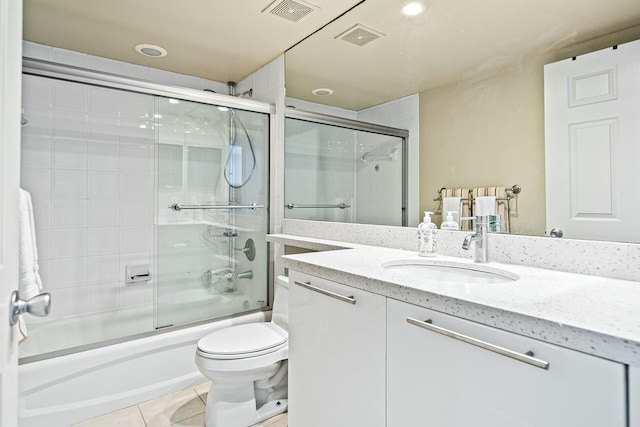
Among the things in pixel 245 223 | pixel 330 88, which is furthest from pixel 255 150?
pixel 330 88

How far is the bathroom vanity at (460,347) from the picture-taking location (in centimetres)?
63

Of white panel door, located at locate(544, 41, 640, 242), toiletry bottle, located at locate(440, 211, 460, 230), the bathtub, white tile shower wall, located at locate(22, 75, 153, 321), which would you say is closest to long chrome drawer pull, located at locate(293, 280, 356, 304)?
toiletry bottle, located at locate(440, 211, 460, 230)

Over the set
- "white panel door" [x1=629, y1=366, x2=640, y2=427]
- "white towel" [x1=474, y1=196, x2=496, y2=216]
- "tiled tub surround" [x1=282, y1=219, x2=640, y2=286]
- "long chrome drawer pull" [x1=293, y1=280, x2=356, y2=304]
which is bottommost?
"white panel door" [x1=629, y1=366, x2=640, y2=427]

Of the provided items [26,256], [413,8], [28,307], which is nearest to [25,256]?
[26,256]

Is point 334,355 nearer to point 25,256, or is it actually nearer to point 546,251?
point 546,251

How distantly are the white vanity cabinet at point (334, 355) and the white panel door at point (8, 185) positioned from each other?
0.83 m

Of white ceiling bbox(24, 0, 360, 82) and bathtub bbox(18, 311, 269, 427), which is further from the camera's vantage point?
white ceiling bbox(24, 0, 360, 82)

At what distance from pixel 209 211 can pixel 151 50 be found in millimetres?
1157

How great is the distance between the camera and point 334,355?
1.19m

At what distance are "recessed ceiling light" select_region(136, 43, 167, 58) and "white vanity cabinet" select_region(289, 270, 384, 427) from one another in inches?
74.5

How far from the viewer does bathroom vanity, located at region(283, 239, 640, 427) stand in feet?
2.08

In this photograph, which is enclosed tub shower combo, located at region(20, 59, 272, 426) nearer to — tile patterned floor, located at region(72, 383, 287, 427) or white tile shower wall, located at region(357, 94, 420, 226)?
tile patterned floor, located at region(72, 383, 287, 427)

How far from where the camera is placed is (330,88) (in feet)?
7.44

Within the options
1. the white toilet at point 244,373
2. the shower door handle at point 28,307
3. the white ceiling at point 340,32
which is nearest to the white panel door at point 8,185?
the shower door handle at point 28,307
